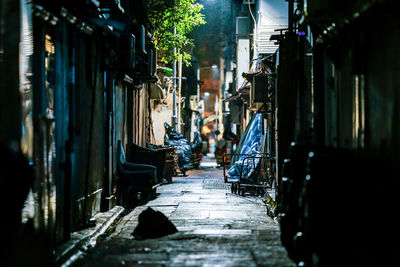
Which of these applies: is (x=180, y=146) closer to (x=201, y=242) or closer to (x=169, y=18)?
(x=169, y=18)

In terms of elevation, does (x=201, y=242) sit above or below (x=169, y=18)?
below

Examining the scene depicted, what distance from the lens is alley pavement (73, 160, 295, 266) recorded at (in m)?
7.96

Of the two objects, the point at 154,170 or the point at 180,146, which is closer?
the point at 154,170

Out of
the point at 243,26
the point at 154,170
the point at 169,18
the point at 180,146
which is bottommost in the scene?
the point at 154,170

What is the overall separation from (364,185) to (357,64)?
7.99ft

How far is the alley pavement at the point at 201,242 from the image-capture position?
796 centimetres

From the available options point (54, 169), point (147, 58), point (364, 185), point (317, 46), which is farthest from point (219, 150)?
point (364, 185)

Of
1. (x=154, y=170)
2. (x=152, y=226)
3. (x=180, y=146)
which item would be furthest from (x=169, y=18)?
(x=152, y=226)

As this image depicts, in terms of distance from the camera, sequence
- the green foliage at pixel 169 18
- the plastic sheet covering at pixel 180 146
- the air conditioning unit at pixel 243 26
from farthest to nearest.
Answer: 1. the air conditioning unit at pixel 243 26
2. the plastic sheet covering at pixel 180 146
3. the green foliage at pixel 169 18

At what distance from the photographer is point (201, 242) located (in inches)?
368

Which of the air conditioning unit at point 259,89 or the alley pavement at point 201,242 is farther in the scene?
the air conditioning unit at point 259,89

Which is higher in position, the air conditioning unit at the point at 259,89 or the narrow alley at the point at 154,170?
the air conditioning unit at the point at 259,89

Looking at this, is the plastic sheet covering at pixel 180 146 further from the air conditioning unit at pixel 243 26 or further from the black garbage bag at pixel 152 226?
the black garbage bag at pixel 152 226

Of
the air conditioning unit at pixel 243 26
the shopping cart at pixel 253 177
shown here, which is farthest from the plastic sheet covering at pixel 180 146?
the air conditioning unit at pixel 243 26
